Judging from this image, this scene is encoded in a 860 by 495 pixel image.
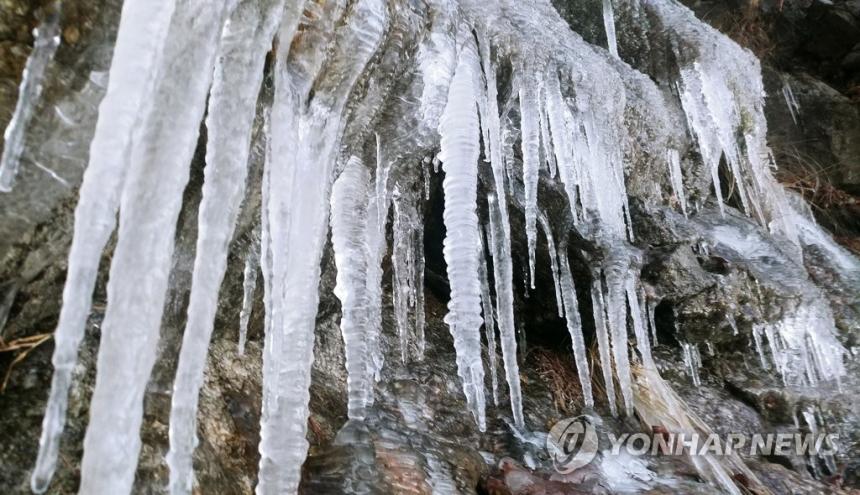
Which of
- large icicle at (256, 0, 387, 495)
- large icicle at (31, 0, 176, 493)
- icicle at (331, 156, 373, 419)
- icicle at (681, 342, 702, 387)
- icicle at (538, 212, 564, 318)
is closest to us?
large icicle at (31, 0, 176, 493)

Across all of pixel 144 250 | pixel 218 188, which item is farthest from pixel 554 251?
pixel 144 250

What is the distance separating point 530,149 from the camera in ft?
8.98

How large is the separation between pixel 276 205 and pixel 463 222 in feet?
2.83

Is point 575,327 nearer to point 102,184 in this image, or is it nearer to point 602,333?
point 602,333

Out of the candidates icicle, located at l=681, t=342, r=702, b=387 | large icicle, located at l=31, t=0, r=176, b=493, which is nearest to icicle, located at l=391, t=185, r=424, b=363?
large icicle, located at l=31, t=0, r=176, b=493

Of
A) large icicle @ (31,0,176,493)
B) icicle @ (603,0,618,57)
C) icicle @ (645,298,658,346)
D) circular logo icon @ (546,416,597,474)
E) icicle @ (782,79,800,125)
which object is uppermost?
icicle @ (782,79,800,125)

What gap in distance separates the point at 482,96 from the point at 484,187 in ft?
2.97

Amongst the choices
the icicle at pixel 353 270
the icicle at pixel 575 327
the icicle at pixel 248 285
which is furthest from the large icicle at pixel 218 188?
the icicle at pixel 575 327

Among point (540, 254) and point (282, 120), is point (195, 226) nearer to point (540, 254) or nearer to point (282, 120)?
point (282, 120)

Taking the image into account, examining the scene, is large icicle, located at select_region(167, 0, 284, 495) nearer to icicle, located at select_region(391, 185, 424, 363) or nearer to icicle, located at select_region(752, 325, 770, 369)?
icicle, located at select_region(391, 185, 424, 363)

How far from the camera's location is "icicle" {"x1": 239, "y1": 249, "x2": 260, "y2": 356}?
1.88 metres

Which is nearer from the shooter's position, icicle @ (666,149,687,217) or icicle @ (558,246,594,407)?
icicle @ (558,246,594,407)

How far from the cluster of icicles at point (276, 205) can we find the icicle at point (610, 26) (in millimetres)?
1980

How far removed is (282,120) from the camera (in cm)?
162
